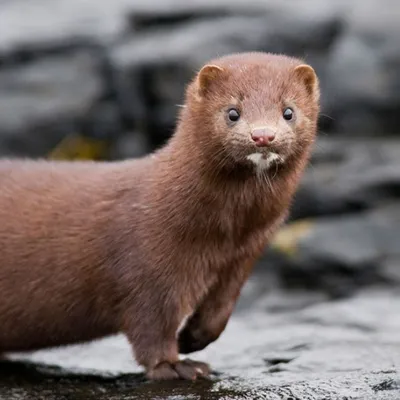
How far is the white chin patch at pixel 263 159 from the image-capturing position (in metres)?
5.37

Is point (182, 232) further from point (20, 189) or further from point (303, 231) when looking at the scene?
point (303, 231)

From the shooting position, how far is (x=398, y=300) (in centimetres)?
870

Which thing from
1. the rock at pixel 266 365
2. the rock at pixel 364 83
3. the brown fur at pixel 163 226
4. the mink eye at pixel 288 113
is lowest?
the rock at pixel 266 365

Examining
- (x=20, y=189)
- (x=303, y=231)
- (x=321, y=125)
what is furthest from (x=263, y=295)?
(x=20, y=189)

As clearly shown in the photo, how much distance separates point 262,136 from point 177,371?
56.5 inches

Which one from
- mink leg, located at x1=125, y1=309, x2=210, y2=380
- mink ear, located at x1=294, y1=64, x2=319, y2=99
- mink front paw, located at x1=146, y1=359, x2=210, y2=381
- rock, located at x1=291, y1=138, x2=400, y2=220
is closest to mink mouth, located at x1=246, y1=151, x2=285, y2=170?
mink ear, located at x1=294, y1=64, x2=319, y2=99

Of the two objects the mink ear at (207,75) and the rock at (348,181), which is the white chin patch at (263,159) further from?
the rock at (348,181)

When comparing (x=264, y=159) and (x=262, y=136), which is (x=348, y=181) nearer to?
(x=264, y=159)

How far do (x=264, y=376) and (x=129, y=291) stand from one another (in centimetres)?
82

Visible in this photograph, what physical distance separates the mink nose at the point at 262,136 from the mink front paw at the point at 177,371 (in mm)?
1372

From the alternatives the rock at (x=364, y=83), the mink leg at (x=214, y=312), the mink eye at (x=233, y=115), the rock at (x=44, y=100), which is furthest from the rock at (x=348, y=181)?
the mink eye at (x=233, y=115)

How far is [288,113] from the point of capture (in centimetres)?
555

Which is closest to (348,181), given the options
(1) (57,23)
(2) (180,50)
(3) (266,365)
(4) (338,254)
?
(4) (338,254)

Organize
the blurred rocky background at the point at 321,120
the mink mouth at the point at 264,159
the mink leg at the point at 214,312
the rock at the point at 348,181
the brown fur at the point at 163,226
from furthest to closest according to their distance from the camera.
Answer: the rock at the point at 348,181 → the blurred rocky background at the point at 321,120 → the mink leg at the point at 214,312 → the brown fur at the point at 163,226 → the mink mouth at the point at 264,159
